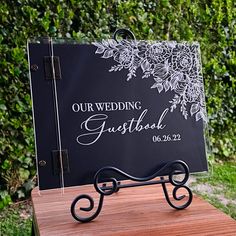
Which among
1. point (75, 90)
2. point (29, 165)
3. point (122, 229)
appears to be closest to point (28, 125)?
point (29, 165)

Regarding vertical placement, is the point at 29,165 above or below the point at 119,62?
below

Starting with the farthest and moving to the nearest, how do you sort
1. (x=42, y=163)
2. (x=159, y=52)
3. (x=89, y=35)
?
(x=89, y=35)
(x=159, y=52)
(x=42, y=163)

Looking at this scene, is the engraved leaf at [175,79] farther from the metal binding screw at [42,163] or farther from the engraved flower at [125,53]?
the metal binding screw at [42,163]

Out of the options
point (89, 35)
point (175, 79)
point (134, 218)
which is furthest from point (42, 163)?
point (89, 35)

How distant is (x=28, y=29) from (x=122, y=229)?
4.84 feet

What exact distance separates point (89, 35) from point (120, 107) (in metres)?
1.32

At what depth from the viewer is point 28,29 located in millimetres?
1905

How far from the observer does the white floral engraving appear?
2.95 ft

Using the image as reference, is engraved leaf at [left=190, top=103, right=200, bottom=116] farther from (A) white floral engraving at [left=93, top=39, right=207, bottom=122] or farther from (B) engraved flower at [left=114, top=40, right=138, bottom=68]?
(B) engraved flower at [left=114, top=40, right=138, bottom=68]

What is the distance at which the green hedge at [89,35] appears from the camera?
1.88 m

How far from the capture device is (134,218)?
827mm

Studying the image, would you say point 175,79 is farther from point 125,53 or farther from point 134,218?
point 134,218

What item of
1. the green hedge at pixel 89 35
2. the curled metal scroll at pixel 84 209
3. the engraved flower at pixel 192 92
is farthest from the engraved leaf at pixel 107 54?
the green hedge at pixel 89 35

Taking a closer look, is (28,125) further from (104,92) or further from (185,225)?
(185,225)
